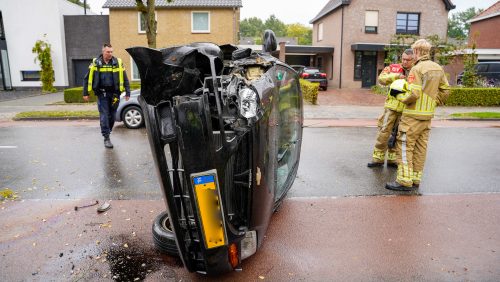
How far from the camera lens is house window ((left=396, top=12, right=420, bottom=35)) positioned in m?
27.4

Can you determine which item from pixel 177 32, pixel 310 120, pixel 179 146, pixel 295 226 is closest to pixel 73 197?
pixel 295 226

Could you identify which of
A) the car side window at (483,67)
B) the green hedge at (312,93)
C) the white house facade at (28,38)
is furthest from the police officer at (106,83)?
the car side window at (483,67)

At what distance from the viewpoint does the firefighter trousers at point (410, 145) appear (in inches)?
204

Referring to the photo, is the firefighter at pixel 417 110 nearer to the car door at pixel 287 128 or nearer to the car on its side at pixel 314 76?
the car door at pixel 287 128

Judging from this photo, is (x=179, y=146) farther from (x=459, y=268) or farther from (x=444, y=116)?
(x=444, y=116)

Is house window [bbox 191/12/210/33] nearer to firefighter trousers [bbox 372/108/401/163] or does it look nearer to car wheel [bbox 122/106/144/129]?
car wheel [bbox 122/106/144/129]

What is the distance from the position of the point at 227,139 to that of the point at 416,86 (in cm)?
328

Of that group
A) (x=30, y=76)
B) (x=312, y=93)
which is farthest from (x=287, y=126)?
(x=30, y=76)

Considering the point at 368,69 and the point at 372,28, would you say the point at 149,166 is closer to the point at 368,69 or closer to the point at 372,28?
the point at 368,69

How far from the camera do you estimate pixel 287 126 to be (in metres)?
4.14

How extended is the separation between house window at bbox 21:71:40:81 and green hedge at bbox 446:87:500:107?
2251 centimetres

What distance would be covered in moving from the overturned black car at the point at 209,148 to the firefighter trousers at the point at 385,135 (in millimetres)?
3412

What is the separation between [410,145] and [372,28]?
79.5 feet

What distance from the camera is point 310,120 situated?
1220cm
